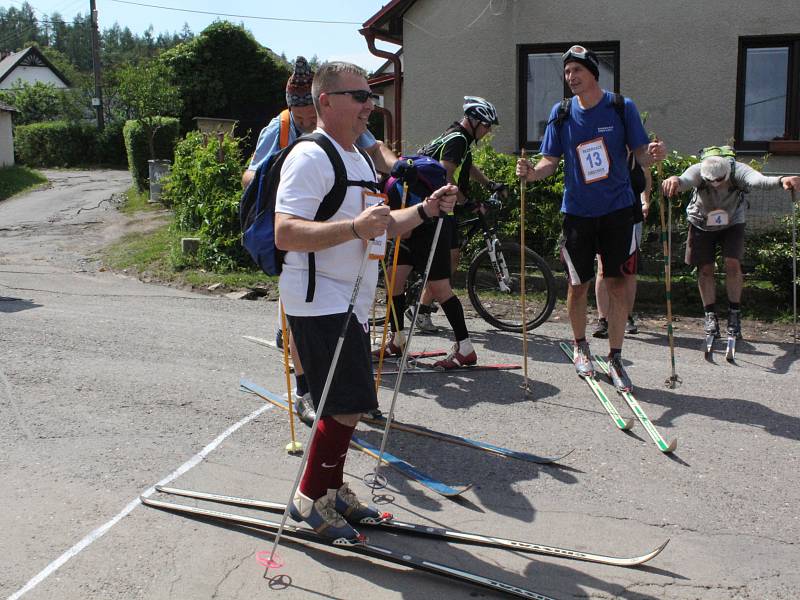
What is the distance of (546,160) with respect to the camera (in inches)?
230

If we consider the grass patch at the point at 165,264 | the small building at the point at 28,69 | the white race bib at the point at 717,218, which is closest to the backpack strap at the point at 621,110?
the white race bib at the point at 717,218

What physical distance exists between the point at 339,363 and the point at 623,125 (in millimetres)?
3109

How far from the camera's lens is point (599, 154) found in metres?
→ 5.52

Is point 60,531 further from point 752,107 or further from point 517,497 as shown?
point 752,107

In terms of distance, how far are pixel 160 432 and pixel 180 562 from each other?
5.33 feet

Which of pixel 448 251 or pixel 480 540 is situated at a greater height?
pixel 448 251

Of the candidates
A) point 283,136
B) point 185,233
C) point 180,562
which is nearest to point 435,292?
point 283,136

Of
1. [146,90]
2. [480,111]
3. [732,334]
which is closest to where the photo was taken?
[480,111]

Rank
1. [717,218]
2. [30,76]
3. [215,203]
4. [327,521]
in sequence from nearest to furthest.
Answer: [327,521]
[717,218]
[215,203]
[30,76]

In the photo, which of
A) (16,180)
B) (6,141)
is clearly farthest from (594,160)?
(6,141)

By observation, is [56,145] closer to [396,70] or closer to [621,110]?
[396,70]

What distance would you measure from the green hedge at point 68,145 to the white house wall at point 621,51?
2760cm

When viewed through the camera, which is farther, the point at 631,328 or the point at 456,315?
the point at 631,328

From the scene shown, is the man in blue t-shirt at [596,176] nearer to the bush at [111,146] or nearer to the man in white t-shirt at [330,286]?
the man in white t-shirt at [330,286]
